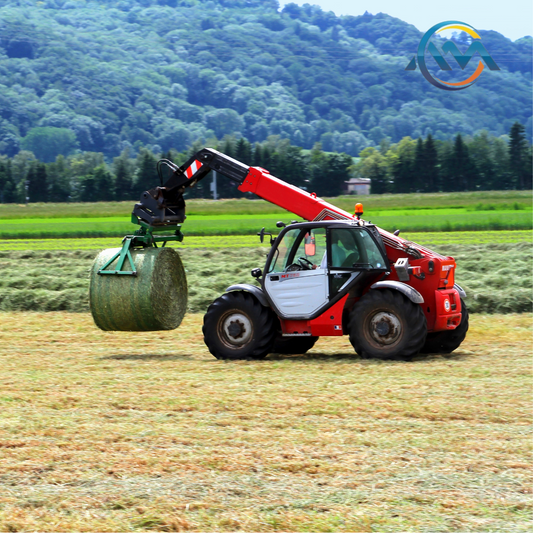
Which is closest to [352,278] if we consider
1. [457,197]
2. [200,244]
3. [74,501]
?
[74,501]

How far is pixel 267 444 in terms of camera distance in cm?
707

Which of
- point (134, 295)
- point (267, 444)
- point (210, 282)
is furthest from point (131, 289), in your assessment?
point (210, 282)

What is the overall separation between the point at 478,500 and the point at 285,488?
4.24 ft

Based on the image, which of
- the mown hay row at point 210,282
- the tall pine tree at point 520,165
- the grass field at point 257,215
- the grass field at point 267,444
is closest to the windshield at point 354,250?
the grass field at point 267,444

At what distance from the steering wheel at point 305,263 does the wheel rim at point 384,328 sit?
1150 mm

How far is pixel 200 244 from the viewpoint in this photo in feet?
124

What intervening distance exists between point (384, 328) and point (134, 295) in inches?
139

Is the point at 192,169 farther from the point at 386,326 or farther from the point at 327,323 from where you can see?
the point at 386,326

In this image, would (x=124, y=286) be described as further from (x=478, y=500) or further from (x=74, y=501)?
(x=478, y=500)

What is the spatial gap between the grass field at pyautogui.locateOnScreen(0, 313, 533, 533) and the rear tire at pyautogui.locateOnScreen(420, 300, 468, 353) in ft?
1.57

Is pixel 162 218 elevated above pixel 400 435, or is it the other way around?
pixel 162 218

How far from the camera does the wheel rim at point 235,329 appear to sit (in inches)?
468

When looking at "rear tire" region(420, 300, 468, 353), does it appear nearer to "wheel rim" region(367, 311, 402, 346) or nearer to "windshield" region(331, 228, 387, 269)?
"wheel rim" region(367, 311, 402, 346)

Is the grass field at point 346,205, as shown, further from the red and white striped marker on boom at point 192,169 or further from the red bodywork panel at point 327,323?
the red bodywork panel at point 327,323
